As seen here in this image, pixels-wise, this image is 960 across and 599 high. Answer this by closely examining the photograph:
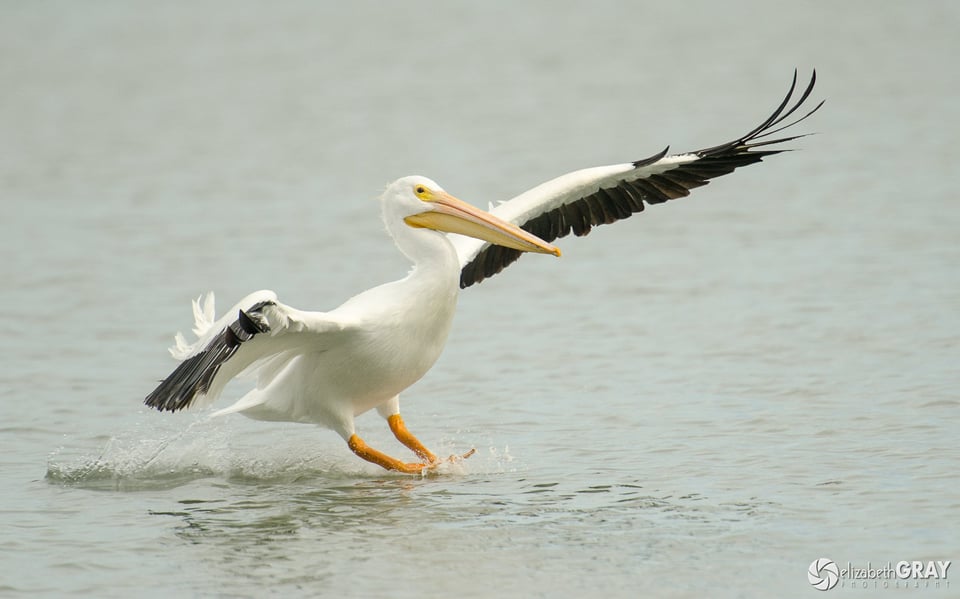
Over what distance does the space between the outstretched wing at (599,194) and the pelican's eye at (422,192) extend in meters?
0.71

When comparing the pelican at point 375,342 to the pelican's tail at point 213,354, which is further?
the pelican at point 375,342

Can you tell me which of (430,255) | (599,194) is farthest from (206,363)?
(599,194)

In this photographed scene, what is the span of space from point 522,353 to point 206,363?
4.29m

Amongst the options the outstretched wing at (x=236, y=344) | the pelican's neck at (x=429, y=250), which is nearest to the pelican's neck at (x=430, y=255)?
the pelican's neck at (x=429, y=250)

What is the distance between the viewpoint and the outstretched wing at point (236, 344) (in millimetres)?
6047

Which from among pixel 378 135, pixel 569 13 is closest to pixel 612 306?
pixel 378 135

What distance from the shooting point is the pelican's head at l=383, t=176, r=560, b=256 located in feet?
23.5

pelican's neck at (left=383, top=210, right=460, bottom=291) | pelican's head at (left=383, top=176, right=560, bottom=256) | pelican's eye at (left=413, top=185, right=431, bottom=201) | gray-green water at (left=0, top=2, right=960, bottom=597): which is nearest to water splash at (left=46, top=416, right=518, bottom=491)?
gray-green water at (left=0, top=2, right=960, bottom=597)

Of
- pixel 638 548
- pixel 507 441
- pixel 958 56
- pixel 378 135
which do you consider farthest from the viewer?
pixel 958 56

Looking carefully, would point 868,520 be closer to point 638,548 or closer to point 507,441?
point 638,548

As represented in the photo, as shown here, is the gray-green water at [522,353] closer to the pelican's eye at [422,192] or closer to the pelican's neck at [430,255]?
the pelican's neck at [430,255]

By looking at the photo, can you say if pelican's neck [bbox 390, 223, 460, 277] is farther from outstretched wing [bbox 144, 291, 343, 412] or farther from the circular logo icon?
the circular logo icon

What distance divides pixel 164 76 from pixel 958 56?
16.2 m

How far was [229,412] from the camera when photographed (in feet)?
24.2
